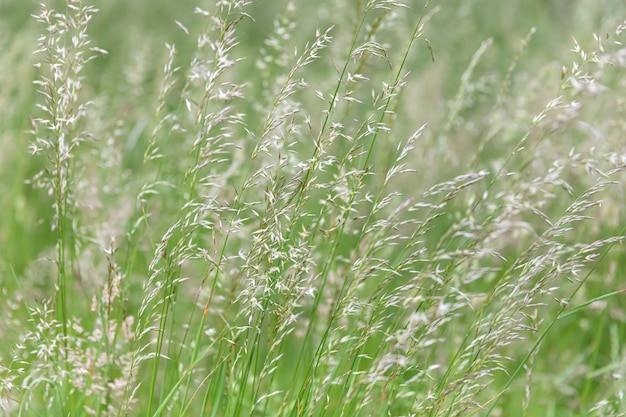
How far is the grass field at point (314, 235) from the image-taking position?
180cm

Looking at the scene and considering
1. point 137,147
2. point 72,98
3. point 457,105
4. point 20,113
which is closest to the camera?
point 72,98

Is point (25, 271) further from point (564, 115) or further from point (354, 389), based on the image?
point (564, 115)

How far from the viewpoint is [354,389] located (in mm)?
1672

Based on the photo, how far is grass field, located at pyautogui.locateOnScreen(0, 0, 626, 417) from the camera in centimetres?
180

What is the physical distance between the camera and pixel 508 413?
3105 millimetres

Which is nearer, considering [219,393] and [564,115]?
[564,115]

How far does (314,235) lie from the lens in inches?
77.4

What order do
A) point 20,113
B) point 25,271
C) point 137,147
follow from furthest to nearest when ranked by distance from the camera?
point 137,147
point 20,113
point 25,271

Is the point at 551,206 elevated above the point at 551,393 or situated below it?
above

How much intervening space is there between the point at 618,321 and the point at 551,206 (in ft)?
2.74

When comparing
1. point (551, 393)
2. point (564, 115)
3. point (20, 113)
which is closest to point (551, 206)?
point (551, 393)

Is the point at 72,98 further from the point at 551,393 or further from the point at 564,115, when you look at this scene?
the point at 551,393

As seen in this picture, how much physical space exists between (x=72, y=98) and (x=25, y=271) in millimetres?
1622

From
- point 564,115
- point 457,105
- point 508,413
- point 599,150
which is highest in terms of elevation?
point 564,115
